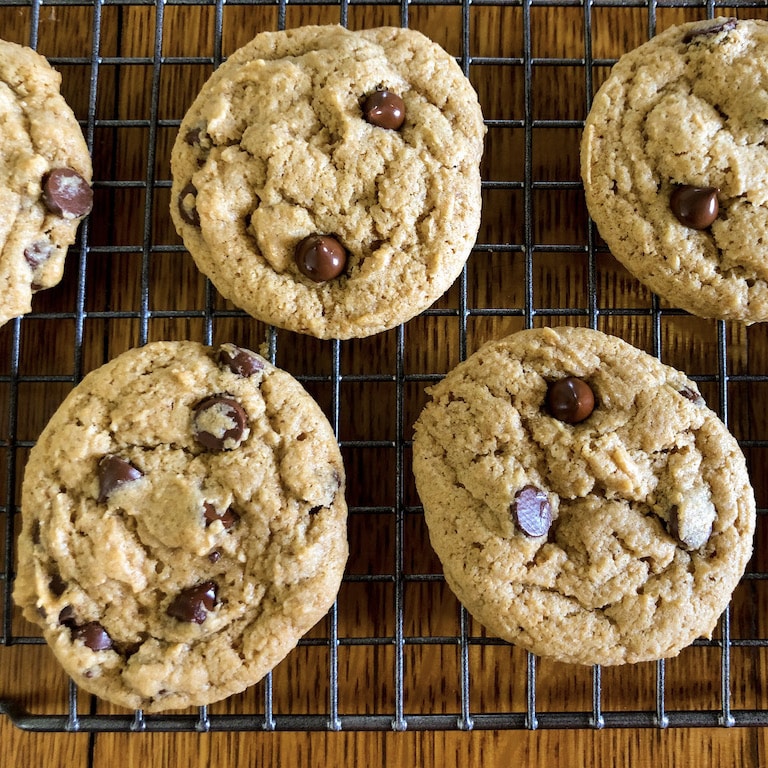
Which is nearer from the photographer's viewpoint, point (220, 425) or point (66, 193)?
point (220, 425)

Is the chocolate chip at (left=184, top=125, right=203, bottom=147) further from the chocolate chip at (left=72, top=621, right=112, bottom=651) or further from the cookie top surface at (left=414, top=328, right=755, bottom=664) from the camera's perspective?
the chocolate chip at (left=72, top=621, right=112, bottom=651)

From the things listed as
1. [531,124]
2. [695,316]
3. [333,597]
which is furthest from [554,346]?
[333,597]

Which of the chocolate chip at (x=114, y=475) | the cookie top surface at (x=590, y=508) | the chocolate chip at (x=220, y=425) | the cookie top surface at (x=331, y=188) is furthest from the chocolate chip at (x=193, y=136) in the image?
the cookie top surface at (x=590, y=508)

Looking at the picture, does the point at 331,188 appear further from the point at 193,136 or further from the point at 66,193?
the point at 66,193

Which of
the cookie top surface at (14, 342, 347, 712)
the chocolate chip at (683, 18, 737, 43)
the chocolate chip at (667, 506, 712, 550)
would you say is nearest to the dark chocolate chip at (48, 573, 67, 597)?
the cookie top surface at (14, 342, 347, 712)

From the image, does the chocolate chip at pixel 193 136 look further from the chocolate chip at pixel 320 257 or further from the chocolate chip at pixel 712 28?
the chocolate chip at pixel 712 28

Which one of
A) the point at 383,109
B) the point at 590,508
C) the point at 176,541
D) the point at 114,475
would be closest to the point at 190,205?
the point at 383,109
